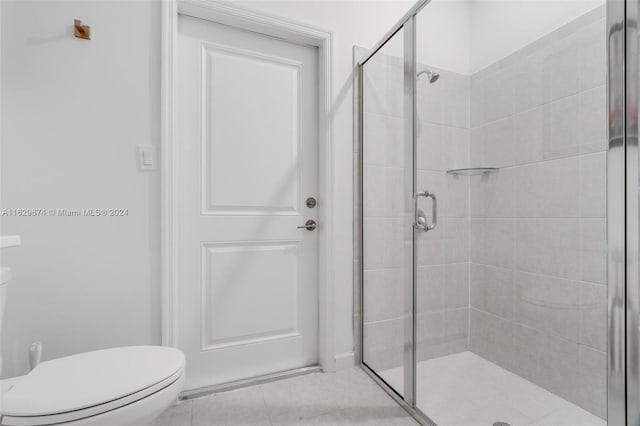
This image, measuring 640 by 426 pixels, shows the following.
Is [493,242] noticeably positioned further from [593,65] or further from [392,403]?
[392,403]

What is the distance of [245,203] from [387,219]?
747 mm

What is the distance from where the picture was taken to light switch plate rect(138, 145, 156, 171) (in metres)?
1.43

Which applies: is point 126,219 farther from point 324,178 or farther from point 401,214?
point 401,214

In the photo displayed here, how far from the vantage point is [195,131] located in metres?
1.61

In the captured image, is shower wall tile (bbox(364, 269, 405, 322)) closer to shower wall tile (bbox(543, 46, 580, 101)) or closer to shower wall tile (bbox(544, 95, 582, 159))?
shower wall tile (bbox(544, 95, 582, 159))

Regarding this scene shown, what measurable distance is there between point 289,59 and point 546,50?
1.22m

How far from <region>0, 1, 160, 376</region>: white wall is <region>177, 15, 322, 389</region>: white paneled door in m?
0.18

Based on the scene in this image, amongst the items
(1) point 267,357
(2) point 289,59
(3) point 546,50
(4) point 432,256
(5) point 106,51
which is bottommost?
(1) point 267,357

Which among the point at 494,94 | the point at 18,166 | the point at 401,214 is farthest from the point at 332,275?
the point at 18,166

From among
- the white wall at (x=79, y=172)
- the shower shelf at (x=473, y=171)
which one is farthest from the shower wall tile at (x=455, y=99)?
the white wall at (x=79, y=172)

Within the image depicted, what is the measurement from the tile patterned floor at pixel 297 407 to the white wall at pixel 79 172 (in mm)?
386

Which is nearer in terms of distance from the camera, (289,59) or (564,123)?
(564,123)

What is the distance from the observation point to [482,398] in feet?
4.10

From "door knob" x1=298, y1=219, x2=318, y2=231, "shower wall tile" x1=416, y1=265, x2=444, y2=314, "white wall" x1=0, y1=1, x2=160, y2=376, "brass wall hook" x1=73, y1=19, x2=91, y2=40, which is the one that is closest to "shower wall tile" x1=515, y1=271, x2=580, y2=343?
"shower wall tile" x1=416, y1=265, x2=444, y2=314
